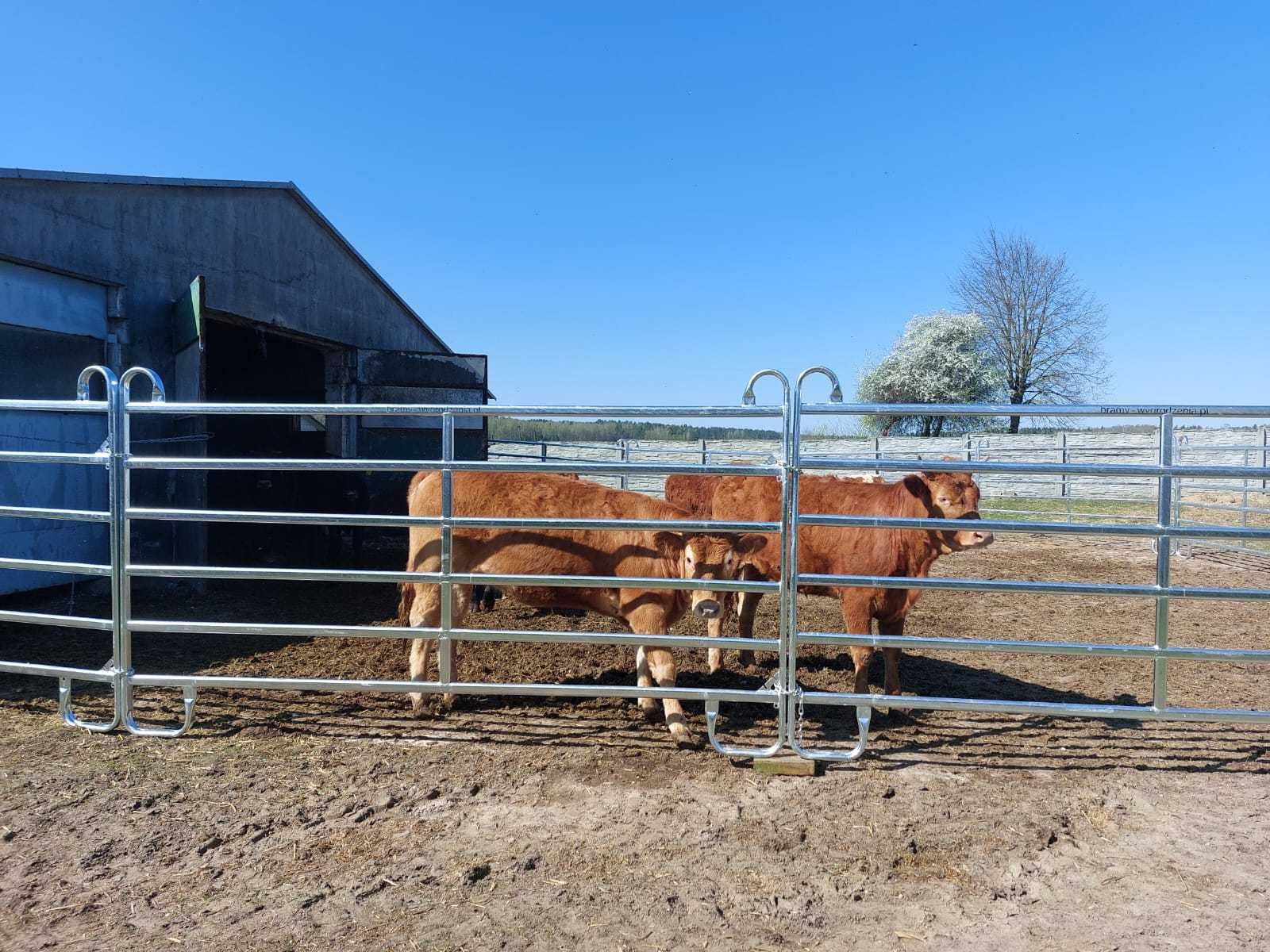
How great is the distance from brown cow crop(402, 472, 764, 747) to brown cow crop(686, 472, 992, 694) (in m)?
0.76

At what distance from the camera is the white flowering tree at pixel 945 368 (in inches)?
1260

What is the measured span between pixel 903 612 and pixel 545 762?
261 centimetres

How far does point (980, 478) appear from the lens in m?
22.7

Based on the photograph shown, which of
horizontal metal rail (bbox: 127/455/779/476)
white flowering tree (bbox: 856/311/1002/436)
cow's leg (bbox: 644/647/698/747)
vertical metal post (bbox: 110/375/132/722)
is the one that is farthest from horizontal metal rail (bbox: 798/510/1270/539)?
white flowering tree (bbox: 856/311/1002/436)

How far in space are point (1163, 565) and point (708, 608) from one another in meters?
2.41

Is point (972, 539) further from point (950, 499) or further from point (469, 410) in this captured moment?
point (469, 410)

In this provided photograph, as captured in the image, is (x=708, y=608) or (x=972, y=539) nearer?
(x=708, y=608)

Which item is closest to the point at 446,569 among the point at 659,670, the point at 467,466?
the point at 467,466

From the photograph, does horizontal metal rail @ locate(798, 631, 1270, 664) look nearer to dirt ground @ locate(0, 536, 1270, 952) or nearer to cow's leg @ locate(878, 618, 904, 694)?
dirt ground @ locate(0, 536, 1270, 952)

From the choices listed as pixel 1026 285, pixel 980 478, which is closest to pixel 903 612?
pixel 980 478

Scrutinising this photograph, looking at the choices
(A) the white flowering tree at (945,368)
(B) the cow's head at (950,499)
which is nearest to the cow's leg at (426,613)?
(B) the cow's head at (950,499)

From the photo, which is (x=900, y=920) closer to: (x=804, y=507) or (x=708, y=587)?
(x=708, y=587)

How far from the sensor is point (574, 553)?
5.09m

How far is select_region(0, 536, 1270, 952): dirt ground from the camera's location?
2805mm
